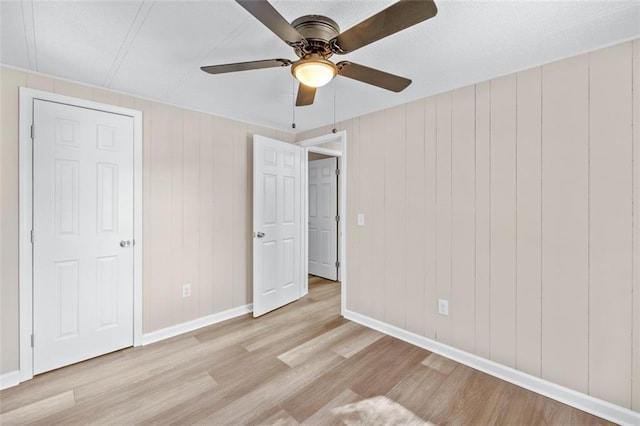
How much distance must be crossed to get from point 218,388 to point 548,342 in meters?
2.31

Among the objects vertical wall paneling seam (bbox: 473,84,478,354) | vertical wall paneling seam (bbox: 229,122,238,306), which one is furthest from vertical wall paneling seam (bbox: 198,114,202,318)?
vertical wall paneling seam (bbox: 473,84,478,354)

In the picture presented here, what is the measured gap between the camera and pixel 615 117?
1774 millimetres

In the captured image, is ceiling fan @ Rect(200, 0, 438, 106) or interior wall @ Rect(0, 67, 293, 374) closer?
ceiling fan @ Rect(200, 0, 438, 106)

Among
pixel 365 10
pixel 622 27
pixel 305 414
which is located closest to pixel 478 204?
pixel 622 27

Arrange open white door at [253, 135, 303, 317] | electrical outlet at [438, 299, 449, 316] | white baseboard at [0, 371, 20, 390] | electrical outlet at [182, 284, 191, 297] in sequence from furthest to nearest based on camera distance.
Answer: open white door at [253, 135, 303, 317] → electrical outlet at [182, 284, 191, 297] → electrical outlet at [438, 299, 449, 316] → white baseboard at [0, 371, 20, 390]

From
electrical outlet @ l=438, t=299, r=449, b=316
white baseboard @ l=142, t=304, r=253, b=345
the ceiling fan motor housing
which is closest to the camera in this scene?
the ceiling fan motor housing

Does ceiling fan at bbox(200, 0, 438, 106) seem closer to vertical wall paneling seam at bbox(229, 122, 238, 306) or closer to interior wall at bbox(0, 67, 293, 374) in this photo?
interior wall at bbox(0, 67, 293, 374)

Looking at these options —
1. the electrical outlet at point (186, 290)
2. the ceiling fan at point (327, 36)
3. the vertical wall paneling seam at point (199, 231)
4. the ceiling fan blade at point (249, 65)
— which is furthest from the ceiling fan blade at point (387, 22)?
the electrical outlet at point (186, 290)

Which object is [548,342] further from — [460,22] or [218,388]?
[218,388]

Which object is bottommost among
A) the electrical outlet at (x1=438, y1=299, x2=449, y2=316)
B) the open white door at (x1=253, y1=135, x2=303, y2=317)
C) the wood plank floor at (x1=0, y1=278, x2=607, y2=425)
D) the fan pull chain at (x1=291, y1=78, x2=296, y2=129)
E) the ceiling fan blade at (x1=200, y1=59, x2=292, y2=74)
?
the wood plank floor at (x1=0, y1=278, x2=607, y2=425)

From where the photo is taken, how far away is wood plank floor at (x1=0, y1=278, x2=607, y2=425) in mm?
1796

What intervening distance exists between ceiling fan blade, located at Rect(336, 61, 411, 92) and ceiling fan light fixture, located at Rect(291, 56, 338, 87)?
8 cm

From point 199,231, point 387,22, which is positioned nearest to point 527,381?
point 387,22

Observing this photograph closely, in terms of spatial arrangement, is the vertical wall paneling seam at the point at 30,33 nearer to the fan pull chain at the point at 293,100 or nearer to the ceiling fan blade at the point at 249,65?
the ceiling fan blade at the point at 249,65
